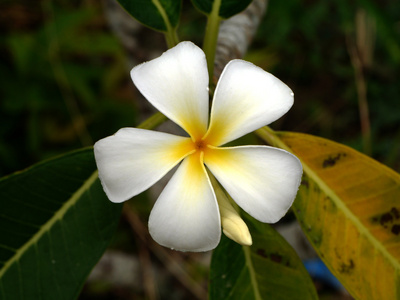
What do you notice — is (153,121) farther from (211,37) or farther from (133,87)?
(133,87)

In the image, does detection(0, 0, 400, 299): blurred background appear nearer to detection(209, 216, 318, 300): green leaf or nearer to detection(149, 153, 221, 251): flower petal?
detection(209, 216, 318, 300): green leaf

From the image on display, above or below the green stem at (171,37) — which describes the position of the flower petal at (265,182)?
below

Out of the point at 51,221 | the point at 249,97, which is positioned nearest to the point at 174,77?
the point at 249,97

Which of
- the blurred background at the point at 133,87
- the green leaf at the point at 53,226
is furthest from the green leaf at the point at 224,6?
the blurred background at the point at 133,87

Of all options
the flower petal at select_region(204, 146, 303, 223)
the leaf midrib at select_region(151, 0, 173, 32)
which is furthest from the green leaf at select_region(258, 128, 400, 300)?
the leaf midrib at select_region(151, 0, 173, 32)

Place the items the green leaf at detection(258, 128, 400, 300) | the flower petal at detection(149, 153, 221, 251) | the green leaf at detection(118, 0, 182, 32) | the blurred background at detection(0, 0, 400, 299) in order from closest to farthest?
the flower petal at detection(149, 153, 221, 251) → the green leaf at detection(258, 128, 400, 300) → the green leaf at detection(118, 0, 182, 32) → the blurred background at detection(0, 0, 400, 299)

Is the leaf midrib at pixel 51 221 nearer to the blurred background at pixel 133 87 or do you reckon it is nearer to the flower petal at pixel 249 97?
the flower petal at pixel 249 97

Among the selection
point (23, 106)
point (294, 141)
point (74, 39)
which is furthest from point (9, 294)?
point (74, 39)
